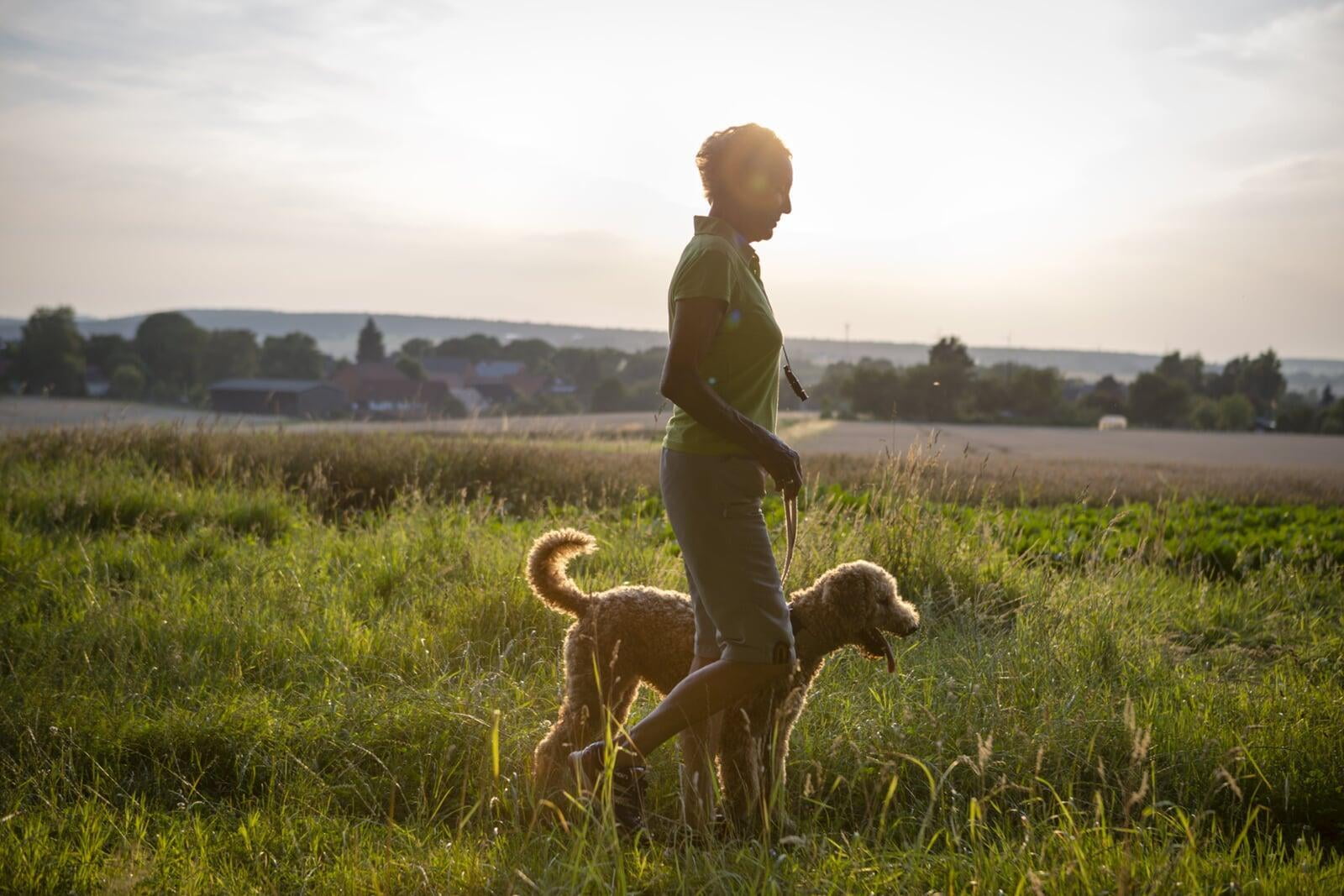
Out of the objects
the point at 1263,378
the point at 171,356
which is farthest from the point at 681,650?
the point at 1263,378

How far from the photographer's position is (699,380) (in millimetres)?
2785

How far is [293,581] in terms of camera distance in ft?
19.9

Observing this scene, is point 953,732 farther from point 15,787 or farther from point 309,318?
point 309,318

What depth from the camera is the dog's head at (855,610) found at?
3201 mm

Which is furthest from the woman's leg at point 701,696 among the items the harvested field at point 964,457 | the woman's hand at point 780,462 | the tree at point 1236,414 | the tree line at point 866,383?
the tree at point 1236,414

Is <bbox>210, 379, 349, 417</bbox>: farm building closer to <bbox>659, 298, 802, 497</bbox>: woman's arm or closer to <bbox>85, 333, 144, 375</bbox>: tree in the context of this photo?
<bbox>85, 333, 144, 375</bbox>: tree

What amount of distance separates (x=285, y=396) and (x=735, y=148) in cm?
5749

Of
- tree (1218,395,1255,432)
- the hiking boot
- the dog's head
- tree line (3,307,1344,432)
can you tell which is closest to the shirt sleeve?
the dog's head

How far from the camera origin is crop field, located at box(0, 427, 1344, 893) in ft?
9.37

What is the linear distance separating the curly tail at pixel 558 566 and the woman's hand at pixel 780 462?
90cm

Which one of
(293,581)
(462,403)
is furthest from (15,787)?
(462,403)

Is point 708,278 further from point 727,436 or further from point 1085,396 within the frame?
point 1085,396

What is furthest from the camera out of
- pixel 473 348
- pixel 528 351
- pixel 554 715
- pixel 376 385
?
pixel 528 351

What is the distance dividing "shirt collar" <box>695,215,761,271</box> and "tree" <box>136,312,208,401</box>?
218 ft
